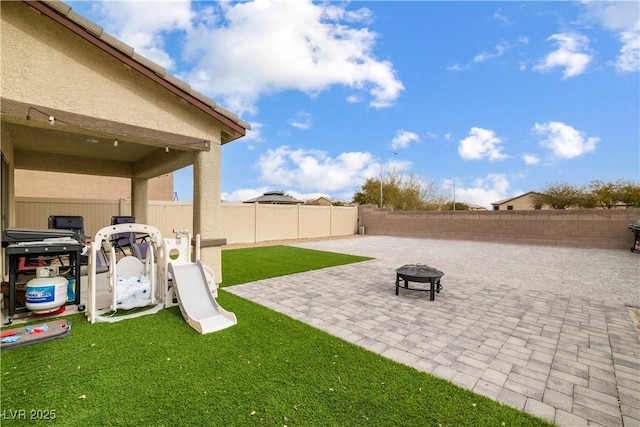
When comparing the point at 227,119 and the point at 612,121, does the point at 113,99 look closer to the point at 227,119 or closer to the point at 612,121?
the point at 227,119

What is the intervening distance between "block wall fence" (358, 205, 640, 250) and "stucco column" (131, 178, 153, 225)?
1502 centimetres

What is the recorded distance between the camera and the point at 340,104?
53.1 ft

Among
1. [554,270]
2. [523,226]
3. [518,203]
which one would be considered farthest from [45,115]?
[518,203]

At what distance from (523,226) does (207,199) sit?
16298 mm

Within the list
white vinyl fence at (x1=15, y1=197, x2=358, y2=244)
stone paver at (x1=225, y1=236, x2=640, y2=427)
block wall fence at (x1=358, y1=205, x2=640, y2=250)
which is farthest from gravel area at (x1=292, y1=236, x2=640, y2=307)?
white vinyl fence at (x1=15, y1=197, x2=358, y2=244)

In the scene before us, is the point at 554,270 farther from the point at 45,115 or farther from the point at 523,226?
the point at 45,115

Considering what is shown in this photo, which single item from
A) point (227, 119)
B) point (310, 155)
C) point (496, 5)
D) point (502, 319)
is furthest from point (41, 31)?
point (310, 155)

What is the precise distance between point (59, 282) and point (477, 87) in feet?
49.0

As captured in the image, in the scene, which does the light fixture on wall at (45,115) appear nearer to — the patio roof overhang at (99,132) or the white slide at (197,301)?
the patio roof overhang at (99,132)

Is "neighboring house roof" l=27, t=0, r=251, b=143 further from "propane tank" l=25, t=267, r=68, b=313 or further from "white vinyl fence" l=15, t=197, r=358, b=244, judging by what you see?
"white vinyl fence" l=15, t=197, r=358, b=244

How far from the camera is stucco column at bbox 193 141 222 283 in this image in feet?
19.1

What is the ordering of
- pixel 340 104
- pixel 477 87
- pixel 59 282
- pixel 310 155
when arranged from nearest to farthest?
pixel 59 282, pixel 477 87, pixel 340 104, pixel 310 155

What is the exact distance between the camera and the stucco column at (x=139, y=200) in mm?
10586

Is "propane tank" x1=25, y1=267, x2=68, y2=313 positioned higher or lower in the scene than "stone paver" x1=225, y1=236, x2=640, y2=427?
higher
